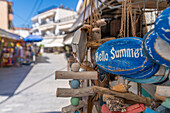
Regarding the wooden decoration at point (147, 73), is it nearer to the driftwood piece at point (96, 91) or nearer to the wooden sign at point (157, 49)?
the wooden sign at point (157, 49)

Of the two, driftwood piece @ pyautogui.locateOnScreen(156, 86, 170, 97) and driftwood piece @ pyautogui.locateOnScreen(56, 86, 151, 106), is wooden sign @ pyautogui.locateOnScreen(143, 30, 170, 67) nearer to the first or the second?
driftwood piece @ pyautogui.locateOnScreen(156, 86, 170, 97)

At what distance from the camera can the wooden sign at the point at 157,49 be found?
0.86 metres

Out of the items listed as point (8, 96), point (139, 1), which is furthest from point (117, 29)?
point (8, 96)

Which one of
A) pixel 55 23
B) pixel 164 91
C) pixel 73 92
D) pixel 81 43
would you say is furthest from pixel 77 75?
pixel 55 23

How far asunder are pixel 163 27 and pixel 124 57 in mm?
425

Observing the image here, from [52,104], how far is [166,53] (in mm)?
3291

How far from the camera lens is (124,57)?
3.84ft

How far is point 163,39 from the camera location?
2.71ft

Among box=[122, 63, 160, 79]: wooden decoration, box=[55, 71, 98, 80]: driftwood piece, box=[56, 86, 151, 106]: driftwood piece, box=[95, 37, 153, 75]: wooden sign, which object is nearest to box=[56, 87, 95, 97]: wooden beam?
box=[56, 86, 151, 106]: driftwood piece

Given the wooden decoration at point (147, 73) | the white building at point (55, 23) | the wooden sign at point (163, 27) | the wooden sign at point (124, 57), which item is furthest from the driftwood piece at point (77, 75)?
the white building at point (55, 23)

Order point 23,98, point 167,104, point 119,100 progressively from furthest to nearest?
point 23,98 → point 119,100 → point 167,104

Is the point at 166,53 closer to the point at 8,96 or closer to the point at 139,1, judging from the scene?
the point at 139,1

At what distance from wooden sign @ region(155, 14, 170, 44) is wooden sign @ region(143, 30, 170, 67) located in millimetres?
59

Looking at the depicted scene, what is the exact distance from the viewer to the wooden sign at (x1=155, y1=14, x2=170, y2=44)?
2.58ft
